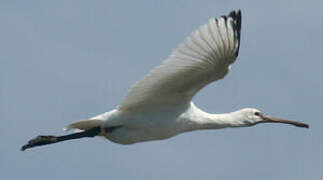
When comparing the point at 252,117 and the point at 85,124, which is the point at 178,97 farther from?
the point at 252,117

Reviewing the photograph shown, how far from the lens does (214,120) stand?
18.5 metres

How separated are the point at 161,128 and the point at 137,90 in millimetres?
1031

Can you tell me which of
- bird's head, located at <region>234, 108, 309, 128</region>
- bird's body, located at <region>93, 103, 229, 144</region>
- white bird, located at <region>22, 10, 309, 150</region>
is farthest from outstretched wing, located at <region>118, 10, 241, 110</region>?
bird's head, located at <region>234, 108, 309, 128</region>

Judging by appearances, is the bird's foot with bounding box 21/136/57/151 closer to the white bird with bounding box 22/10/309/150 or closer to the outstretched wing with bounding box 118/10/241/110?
the white bird with bounding box 22/10/309/150

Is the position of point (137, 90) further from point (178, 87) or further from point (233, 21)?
point (233, 21)

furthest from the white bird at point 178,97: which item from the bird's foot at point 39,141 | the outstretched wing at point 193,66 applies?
the bird's foot at point 39,141

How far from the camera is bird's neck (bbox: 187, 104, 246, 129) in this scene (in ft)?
59.9

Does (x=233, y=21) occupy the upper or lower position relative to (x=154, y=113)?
upper

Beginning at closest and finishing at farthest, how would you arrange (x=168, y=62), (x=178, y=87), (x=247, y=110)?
(x=168, y=62) < (x=178, y=87) < (x=247, y=110)

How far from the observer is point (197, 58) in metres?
16.7

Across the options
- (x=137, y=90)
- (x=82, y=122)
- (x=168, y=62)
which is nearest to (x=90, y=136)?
(x=82, y=122)

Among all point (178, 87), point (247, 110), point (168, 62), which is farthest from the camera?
point (247, 110)

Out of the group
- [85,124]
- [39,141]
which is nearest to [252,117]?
[85,124]

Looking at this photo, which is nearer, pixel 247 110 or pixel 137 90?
pixel 137 90
